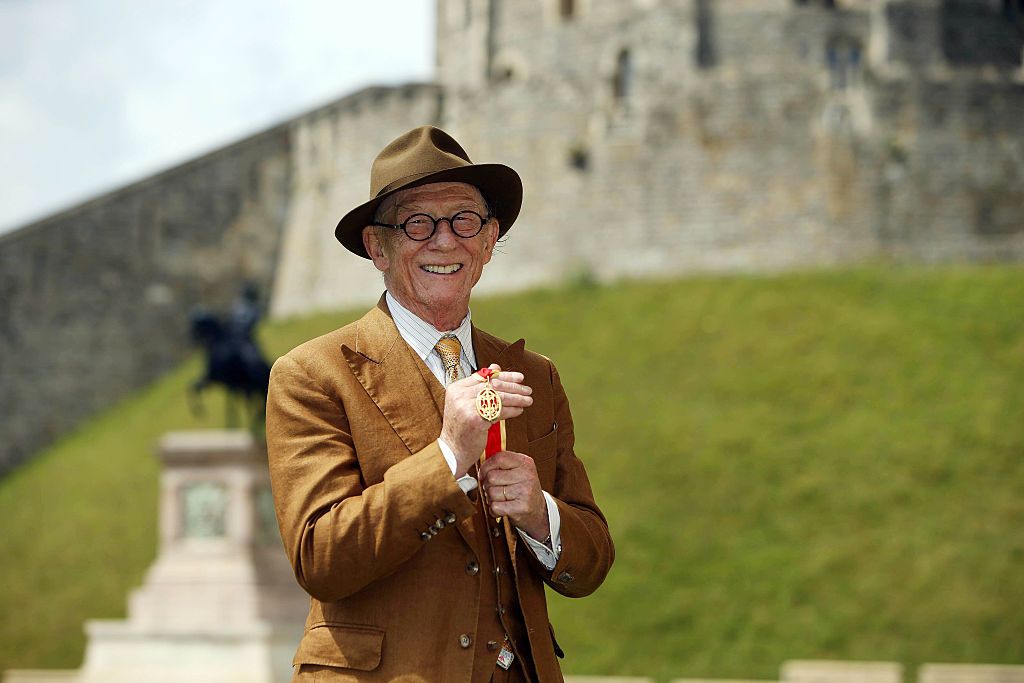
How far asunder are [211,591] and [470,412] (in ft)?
38.3

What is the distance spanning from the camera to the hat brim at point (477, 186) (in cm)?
377

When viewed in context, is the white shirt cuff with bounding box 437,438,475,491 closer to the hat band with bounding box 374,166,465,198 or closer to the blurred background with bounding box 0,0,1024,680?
the hat band with bounding box 374,166,465,198

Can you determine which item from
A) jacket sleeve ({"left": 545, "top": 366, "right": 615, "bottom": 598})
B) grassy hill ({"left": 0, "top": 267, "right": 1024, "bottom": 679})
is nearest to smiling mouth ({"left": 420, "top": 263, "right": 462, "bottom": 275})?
jacket sleeve ({"left": 545, "top": 366, "right": 615, "bottom": 598})

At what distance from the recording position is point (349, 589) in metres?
3.48

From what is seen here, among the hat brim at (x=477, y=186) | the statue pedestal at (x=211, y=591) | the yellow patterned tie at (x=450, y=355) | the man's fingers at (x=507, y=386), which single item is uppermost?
the hat brim at (x=477, y=186)

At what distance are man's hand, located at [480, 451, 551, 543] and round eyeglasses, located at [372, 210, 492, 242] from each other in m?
0.56

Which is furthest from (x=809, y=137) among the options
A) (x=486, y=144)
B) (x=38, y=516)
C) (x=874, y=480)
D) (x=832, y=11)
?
(x=38, y=516)

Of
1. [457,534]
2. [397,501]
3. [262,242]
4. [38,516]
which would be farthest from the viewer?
[262,242]

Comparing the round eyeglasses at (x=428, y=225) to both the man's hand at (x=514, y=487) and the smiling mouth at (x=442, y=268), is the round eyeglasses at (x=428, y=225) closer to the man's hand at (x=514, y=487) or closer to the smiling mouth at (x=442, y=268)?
the smiling mouth at (x=442, y=268)

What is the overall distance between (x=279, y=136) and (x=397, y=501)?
36.0 m

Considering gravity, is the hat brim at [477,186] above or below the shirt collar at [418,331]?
above

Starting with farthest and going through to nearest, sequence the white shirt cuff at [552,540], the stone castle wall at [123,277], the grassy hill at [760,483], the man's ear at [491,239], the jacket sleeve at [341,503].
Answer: the stone castle wall at [123,277], the grassy hill at [760,483], the man's ear at [491,239], the white shirt cuff at [552,540], the jacket sleeve at [341,503]

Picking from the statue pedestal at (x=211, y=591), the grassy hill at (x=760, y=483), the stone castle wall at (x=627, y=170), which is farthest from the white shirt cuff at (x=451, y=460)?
the stone castle wall at (x=627, y=170)

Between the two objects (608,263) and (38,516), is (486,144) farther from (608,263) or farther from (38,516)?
(38,516)
